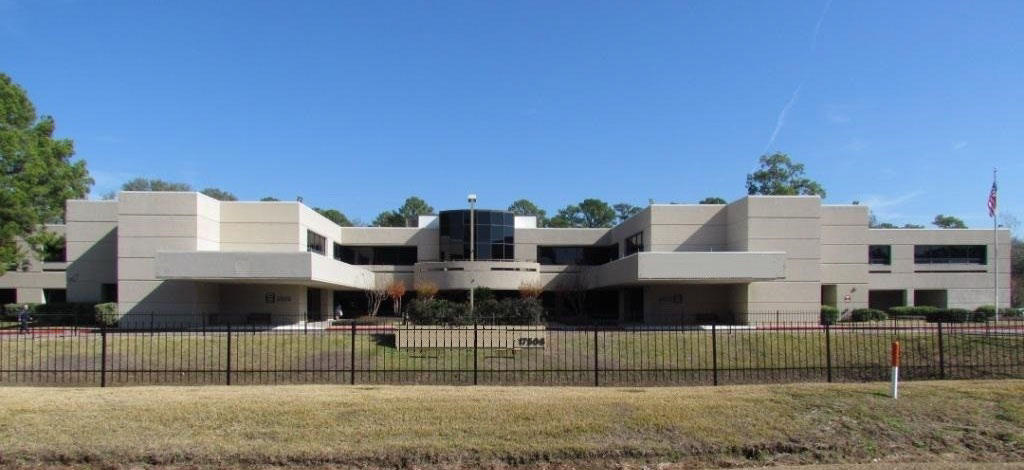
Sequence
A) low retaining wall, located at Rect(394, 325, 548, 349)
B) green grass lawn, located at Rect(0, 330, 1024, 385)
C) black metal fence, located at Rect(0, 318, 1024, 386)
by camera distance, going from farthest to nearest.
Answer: low retaining wall, located at Rect(394, 325, 548, 349)
green grass lawn, located at Rect(0, 330, 1024, 385)
black metal fence, located at Rect(0, 318, 1024, 386)

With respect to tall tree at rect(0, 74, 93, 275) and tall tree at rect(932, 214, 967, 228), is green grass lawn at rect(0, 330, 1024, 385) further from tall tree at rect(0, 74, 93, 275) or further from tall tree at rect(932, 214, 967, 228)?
tall tree at rect(932, 214, 967, 228)

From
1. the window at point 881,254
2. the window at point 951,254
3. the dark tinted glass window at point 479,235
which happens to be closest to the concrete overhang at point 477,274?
the dark tinted glass window at point 479,235

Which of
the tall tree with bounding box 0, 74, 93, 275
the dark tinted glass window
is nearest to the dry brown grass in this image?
the tall tree with bounding box 0, 74, 93, 275

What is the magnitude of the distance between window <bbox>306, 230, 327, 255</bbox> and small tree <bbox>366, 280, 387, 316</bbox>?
4.57 metres

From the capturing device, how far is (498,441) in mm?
9359

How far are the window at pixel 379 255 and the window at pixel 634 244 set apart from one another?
15.2 meters

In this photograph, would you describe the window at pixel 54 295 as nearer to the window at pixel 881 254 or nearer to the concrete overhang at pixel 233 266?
the concrete overhang at pixel 233 266

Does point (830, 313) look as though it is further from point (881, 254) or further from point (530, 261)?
point (530, 261)

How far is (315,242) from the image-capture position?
42.1 m

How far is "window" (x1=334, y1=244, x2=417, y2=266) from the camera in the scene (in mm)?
49812

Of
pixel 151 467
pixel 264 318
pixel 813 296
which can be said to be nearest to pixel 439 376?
pixel 151 467

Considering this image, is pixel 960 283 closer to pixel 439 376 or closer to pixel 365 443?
pixel 439 376

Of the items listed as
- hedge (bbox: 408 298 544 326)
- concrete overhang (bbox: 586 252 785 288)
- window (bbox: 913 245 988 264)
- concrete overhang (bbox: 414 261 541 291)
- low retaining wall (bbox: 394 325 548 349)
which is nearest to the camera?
low retaining wall (bbox: 394 325 548 349)

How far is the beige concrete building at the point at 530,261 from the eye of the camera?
33.8 m
